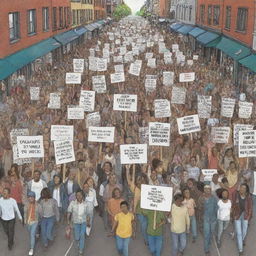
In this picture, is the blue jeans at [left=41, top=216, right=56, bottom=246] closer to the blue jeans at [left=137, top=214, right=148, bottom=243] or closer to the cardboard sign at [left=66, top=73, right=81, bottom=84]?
the blue jeans at [left=137, top=214, right=148, bottom=243]

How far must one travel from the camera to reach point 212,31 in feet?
145

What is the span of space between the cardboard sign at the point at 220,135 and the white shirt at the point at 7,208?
6.05m

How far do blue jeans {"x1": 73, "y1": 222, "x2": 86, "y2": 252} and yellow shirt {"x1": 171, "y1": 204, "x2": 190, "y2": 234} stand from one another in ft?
6.17

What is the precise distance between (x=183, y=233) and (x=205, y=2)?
1715 inches

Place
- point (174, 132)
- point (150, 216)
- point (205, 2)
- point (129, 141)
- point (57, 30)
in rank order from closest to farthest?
point (150, 216) → point (129, 141) → point (174, 132) → point (57, 30) → point (205, 2)

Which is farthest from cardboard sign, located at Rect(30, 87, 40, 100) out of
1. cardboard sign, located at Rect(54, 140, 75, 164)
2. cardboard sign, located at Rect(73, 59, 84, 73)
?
cardboard sign, located at Rect(54, 140, 75, 164)

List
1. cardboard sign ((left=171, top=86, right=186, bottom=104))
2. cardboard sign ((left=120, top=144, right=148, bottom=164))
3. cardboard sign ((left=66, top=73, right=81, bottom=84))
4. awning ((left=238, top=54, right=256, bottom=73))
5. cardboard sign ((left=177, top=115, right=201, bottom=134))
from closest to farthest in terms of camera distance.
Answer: cardboard sign ((left=120, top=144, right=148, bottom=164)) < cardboard sign ((left=177, top=115, right=201, bottom=134)) < cardboard sign ((left=171, top=86, right=186, bottom=104)) < cardboard sign ((left=66, top=73, right=81, bottom=84)) < awning ((left=238, top=54, right=256, bottom=73))

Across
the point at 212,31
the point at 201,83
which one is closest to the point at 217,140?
the point at 201,83

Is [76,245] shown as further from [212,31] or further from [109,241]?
[212,31]

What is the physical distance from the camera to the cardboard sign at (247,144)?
39.0ft

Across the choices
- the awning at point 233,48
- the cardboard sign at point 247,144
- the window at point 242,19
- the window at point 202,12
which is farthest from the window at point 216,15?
the cardboard sign at point 247,144

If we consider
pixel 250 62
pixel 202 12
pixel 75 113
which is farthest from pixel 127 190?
pixel 202 12

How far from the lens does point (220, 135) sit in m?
13.5

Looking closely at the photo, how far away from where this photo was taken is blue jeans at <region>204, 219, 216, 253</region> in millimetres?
10070
